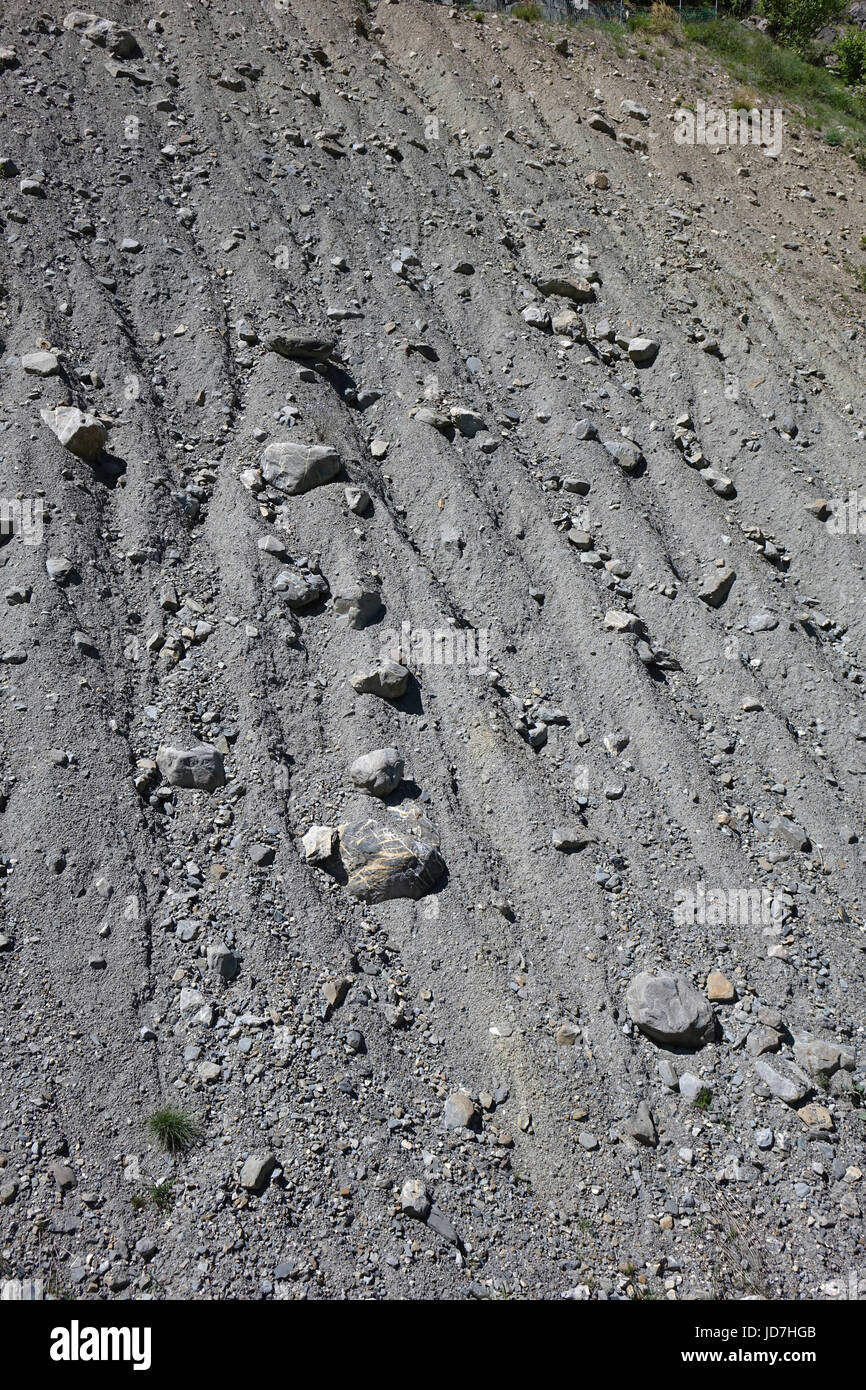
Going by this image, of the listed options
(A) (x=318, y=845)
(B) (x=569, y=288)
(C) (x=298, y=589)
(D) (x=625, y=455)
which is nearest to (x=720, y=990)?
(A) (x=318, y=845)

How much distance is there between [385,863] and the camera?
6016mm

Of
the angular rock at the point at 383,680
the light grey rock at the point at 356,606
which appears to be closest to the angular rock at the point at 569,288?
the light grey rock at the point at 356,606

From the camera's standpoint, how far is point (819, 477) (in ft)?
30.6

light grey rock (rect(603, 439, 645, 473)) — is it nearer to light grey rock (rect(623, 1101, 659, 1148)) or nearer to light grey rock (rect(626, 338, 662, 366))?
light grey rock (rect(626, 338, 662, 366))

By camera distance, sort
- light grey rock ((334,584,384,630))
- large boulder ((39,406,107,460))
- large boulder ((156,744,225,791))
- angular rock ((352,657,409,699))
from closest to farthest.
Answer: large boulder ((156,744,225,791))
angular rock ((352,657,409,699))
light grey rock ((334,584,384,630))
large boulder ((39,406,107,460))

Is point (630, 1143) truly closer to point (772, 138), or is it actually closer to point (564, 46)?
point (772, 138)

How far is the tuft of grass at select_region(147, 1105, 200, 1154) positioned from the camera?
5.02 m

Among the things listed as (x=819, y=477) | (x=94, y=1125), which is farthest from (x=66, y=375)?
(x=819, y=477)

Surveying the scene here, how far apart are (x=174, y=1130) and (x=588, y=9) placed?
57.7 ft

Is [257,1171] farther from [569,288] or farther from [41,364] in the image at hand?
[569,288]

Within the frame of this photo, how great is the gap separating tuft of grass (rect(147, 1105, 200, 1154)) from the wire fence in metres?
15.8

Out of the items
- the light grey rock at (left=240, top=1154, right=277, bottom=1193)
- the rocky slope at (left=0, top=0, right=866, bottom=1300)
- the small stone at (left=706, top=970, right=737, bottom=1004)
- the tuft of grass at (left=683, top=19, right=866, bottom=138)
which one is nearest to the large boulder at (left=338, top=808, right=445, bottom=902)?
the rocky slope at (left=0, top=0, right=866, bottom=1300)

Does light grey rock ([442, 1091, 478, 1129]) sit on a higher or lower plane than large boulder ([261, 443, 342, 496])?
lower

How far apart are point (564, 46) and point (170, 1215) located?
15.8m
